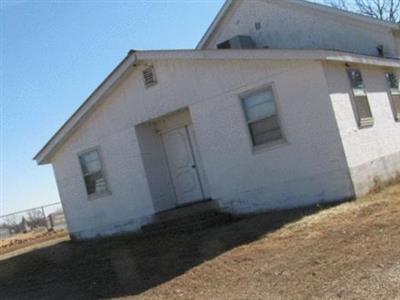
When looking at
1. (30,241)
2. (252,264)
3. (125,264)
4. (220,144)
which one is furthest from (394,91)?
(30,241)

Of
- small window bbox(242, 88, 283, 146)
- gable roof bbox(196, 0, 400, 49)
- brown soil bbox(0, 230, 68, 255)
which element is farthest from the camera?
brown soil bbox(0, 230, 68, 255)

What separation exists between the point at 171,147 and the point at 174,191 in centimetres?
121

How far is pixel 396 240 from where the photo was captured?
840cm

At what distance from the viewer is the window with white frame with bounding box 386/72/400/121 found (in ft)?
54.5

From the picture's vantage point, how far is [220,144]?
14781 millimetres

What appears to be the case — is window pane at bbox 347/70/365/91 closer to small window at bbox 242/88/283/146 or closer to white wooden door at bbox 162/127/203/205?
small window at bbox 242/88/283/146

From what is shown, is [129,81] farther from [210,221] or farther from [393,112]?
[393,112]

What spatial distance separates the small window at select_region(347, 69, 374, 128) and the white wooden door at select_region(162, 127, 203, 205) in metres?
4.41

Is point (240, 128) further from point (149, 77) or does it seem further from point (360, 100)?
point (149, 77)

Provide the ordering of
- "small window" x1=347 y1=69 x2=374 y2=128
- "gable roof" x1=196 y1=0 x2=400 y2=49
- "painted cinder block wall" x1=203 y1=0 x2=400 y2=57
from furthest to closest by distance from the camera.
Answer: "painted cinder block wall" x1=203 y1=0 x2=400 y2=57
"gable roof" x1=196 y1=0 x2=400 y2=49
"small window" x1=347 y1=69 x2=374 y2=128

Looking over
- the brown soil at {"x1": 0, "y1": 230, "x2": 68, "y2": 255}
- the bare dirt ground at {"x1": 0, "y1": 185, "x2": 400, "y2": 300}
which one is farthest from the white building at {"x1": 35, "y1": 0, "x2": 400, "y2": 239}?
the brown soil at {"x1": 0, "y1": 230, "x2": 68, "y2": 255}

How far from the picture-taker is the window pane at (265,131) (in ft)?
45.6

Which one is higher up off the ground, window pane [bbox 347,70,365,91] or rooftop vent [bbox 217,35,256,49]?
rooftop vent [bbox 217,35,256,49]

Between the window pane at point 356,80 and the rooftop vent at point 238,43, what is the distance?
16.9 ft
